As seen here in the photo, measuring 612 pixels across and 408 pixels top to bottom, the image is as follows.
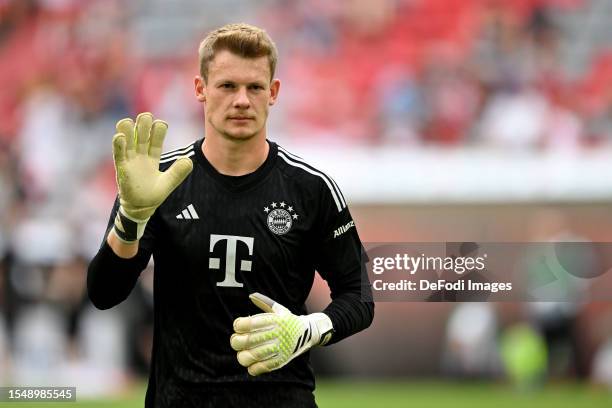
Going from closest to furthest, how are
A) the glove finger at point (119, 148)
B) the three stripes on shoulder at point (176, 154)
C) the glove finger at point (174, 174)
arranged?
the glove finger at point (119, 148) → the glove finger at point (174, 174) → the three stripes on shoulder at point (176, 154)

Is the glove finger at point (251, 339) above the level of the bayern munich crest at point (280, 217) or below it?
below

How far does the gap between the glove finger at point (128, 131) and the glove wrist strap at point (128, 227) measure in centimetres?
21

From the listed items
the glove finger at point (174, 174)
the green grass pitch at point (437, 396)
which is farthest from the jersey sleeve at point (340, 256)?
the green grass pitch at point (437, 396)

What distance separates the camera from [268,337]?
12.5ft

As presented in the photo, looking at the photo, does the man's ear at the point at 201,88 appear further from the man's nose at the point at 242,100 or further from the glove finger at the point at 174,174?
the glove finger at the point at 174,174

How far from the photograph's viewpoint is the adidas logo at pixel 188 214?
13.8 feet

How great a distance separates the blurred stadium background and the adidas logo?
7396mm

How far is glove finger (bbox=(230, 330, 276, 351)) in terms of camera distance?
3807 millimetres

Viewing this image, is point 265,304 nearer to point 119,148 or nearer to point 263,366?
point 263,366

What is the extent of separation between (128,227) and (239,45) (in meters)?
0.80

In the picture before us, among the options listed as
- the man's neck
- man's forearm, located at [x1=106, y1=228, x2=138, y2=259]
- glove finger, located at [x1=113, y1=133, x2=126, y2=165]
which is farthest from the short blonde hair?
man's forearm, located at [x1=106, y1=228, x2=138, y2=259]

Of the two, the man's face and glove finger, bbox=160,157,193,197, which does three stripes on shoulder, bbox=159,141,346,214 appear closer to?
the man's face

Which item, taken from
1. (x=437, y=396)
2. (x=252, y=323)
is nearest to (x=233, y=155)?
(x=252, y=323)

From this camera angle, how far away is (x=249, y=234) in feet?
13.9
